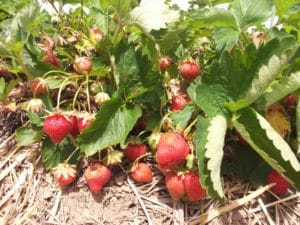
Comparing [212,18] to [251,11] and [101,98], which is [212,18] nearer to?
[251,11]

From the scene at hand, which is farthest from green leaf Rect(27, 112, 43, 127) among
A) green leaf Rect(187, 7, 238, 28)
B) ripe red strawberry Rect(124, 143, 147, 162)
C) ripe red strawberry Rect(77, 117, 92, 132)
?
green leaf Rect(187, 7, 238, 28)

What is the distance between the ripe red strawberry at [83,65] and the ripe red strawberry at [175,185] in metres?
0.31

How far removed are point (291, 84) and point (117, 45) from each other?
0.38m

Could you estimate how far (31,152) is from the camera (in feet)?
3.44

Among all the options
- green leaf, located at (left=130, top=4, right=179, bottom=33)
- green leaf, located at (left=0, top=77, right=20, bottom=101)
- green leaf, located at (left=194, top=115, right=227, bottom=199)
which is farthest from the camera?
green leaf, located at (left=0, top=77, right=20, bottom=101)

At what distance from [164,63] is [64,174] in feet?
1.23

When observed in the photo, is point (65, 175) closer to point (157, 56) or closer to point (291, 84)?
point (157, 56)

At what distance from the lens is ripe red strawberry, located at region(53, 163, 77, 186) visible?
0.94 metres

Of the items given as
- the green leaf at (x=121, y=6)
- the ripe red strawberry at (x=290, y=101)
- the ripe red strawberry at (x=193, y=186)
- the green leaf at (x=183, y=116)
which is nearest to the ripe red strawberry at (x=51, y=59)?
the green leaf at (x=121, y=6)

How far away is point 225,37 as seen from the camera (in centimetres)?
98

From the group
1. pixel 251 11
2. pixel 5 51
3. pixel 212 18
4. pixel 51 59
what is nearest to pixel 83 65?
pixel 51 59

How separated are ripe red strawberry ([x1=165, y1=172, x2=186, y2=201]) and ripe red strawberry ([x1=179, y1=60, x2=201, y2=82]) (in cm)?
27

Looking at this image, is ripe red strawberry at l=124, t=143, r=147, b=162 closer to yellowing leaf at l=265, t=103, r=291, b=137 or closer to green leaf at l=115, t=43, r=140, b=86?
green leaf at l=115, t=43, r=140, b=86

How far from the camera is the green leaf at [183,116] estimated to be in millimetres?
926
